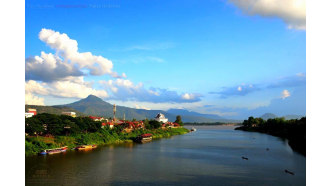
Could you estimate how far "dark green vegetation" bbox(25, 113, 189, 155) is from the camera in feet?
114

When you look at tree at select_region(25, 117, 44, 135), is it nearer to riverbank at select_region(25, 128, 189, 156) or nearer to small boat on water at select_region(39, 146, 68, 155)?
riverbank at select_region(25, 128, 189, 156)

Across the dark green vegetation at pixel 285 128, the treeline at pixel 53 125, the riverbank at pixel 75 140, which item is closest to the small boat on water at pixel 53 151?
the riverbank at pixel 75 140

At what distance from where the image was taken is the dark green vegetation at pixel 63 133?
114ft

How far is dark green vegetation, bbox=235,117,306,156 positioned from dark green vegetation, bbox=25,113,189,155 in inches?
1315

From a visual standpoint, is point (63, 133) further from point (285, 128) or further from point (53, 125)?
point (285, 128)

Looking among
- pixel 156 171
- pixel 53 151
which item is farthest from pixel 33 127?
pixel 156 171

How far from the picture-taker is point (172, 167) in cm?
2653

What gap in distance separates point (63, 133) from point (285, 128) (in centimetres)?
6569

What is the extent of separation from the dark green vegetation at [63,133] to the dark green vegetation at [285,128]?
3341cm

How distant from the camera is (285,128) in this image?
258 ft

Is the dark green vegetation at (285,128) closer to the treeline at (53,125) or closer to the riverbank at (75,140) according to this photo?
the riverbank at (75,140)

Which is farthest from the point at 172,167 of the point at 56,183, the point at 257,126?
the point at 257,126

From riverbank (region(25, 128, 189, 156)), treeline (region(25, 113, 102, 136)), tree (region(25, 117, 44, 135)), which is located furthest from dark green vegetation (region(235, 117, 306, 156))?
tree (region(25, 117, 44, 135))
